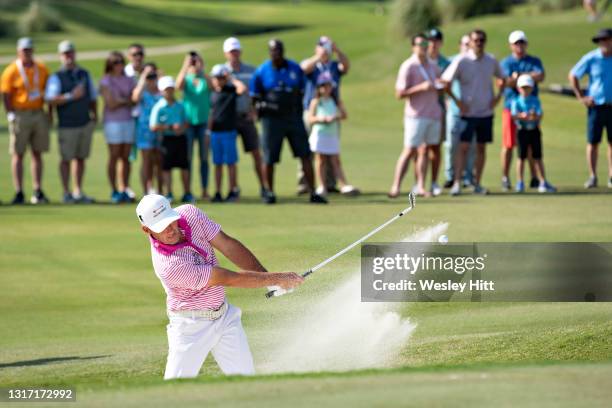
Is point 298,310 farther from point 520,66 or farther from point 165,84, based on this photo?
point 520,66

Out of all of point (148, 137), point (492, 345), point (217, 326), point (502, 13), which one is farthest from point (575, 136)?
point (502, 13)

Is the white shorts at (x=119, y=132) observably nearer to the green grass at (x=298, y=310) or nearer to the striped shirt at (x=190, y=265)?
the green grass at (x=298, y=310)

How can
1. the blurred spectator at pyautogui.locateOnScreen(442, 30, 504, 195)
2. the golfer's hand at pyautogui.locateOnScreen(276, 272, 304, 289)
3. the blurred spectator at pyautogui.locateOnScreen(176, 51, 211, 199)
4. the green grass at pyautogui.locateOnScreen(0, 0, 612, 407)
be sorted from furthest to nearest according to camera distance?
the blurred spectator at pyautogui.locateOnScreen(176, 51, 211, 199)
the blurred spectator at pyautogui.locateOnScreen(442, 30, 504, 195)
the golfer's hand at pyautogui.locateOnScreen(276, 272, 304, 289)
the green grass at pyautogui.locateOnScreen(0, 0, 612, 407)

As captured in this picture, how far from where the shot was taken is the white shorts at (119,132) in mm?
17641

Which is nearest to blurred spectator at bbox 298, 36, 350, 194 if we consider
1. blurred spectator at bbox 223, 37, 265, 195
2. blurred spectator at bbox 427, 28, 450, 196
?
blurred spectator at bbox 223, 37, 265, 195

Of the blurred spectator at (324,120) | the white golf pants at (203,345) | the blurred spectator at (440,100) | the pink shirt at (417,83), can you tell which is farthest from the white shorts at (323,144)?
the white golf pants at (203,345)

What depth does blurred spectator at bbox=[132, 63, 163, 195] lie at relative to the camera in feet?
57.3

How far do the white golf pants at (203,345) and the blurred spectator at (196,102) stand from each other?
351 inches

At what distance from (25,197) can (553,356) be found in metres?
10.6

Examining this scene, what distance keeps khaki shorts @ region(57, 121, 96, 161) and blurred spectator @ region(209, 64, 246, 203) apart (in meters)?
1.82

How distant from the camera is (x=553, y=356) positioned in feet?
32.6

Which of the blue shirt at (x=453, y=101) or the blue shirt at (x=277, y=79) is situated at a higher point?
the blue shirt at (x=277, y=79)

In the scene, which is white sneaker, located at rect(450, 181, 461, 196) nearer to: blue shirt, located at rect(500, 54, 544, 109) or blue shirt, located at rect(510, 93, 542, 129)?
blue shirt, located at rect(510, 93, 542, 129)

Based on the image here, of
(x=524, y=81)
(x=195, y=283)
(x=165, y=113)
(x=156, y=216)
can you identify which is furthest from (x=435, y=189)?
(x=156, y=216)
